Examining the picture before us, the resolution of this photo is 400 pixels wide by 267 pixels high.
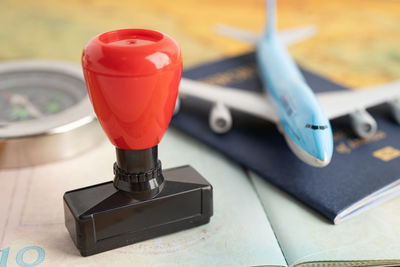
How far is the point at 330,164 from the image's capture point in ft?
2.32

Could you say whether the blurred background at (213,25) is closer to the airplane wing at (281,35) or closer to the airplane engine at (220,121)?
the airplane wing at (281,35)

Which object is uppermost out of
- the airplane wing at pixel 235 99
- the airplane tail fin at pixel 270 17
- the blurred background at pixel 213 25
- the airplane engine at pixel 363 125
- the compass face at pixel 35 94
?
the airplane tail fin at pixel 270 17

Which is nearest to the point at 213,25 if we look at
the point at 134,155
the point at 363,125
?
the point at 363,125

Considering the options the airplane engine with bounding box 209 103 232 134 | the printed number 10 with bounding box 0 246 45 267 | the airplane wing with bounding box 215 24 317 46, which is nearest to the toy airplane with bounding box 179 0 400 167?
the airplane engine with bounding box 209 103 232 134

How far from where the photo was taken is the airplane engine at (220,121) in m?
0.80

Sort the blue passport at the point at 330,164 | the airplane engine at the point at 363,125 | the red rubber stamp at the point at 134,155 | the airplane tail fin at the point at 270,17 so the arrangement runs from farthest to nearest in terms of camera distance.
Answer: the airplane tail fin at the point at 270,17, the airplane engine at the point at 363,125, the blue passport at the point at 330,164, the red rubber stamp at the point at 134,155

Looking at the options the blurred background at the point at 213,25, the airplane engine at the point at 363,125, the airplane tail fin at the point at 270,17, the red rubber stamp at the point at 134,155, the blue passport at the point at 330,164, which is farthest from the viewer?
the blurred background at the point at 213,25

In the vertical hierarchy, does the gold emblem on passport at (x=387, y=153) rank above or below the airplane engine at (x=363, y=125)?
below

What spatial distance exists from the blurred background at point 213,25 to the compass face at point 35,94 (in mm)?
283

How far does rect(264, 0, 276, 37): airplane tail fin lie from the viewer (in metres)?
1.03

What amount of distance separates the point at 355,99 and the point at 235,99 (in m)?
0.21

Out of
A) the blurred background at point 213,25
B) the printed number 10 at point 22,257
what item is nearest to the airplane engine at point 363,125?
the blurred background at point 213,25

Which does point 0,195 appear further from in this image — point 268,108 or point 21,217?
point 268,108

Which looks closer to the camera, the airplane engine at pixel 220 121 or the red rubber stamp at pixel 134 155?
the red rubber stamp at pixel 134 155
